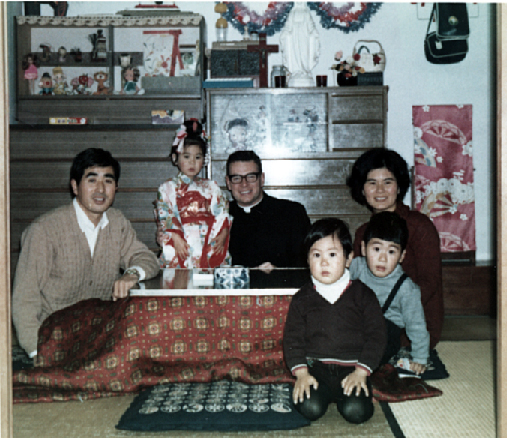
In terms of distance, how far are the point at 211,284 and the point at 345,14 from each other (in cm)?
365

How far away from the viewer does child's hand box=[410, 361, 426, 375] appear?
248cm

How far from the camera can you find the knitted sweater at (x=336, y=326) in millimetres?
2146

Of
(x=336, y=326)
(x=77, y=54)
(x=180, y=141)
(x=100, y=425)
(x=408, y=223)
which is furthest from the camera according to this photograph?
(x=77, y=54)

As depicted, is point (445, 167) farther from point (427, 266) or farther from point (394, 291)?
point (394, 291)

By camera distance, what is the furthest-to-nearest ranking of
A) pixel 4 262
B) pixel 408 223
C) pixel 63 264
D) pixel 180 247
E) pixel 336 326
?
pixel 180 247
pixel 408 223
pixel 63 264
pixel 336 326
pixel 4 262

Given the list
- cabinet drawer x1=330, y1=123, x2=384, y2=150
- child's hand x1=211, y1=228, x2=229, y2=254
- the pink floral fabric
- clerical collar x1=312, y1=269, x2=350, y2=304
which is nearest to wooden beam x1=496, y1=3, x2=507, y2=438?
clerical collar x1=312, y1=269, x2=350, y2=304

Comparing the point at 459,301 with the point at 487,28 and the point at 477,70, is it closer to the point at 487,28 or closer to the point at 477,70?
the point at 477,70

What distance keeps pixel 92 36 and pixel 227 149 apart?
1603 millimetres

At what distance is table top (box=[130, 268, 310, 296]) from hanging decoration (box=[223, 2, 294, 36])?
305 centimetres

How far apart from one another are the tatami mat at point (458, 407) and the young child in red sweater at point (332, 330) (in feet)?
0.65

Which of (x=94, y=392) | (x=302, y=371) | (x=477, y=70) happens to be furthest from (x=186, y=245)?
(x=477, y=70)

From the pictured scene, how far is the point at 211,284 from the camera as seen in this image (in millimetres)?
2434


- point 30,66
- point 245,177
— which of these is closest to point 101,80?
point 30,66

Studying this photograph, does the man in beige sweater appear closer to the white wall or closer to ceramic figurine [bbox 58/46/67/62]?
ceramic figurine [bbox 58/46/67/62]
